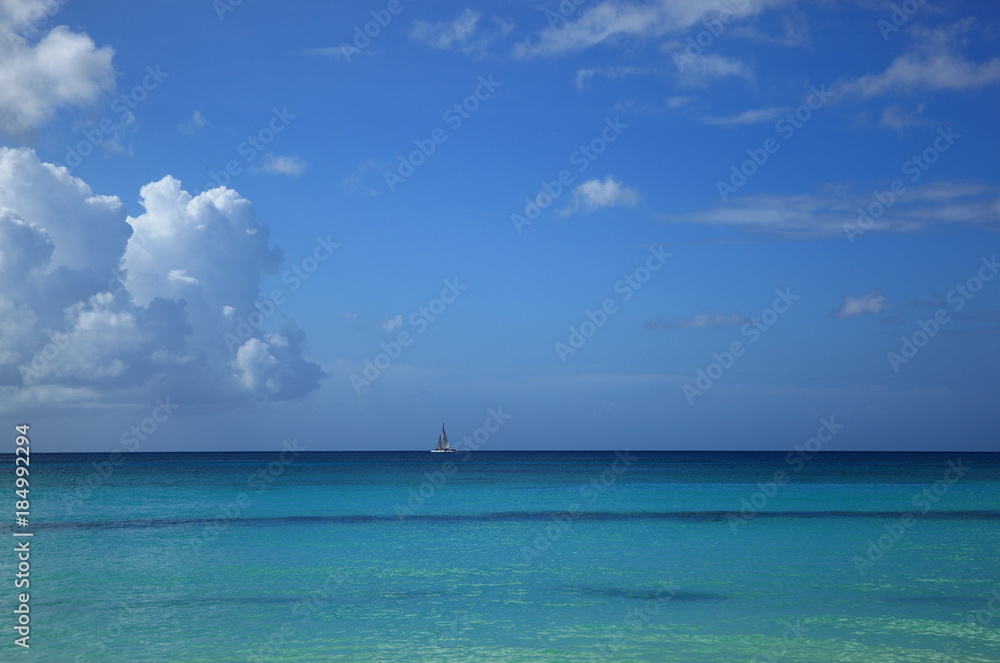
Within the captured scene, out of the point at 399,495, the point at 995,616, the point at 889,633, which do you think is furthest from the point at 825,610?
the point at 399,495

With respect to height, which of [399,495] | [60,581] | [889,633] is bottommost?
[889,633]

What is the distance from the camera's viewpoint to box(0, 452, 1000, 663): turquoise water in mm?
14734

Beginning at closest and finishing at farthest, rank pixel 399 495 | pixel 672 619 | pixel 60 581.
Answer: pixel 672 619 → pixel 60 581 → pixel 399 495

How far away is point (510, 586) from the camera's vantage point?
65.1 feet

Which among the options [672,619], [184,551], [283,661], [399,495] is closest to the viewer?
[283,661]

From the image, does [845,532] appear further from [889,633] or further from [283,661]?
[283,661]

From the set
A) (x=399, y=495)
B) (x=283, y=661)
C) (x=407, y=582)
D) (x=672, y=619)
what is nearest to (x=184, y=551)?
(x=407, y=582)

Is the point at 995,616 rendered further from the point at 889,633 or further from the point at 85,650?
the point at 85,650

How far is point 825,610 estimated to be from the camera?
56.6 ft

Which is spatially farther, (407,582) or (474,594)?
(407,582)

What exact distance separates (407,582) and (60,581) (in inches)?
338

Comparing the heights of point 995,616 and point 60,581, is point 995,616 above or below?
below

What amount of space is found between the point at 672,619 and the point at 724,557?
830 cm

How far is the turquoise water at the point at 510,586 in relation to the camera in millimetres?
14734
